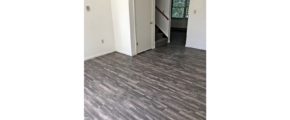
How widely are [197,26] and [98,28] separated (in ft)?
8.95

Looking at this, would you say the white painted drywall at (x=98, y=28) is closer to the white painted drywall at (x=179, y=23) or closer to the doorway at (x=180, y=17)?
the doorway at (x=180, y=17)

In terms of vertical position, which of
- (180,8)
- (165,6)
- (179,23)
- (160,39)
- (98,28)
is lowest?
(160,39)

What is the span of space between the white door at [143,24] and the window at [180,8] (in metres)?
3.33

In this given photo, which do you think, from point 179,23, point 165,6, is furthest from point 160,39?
point 179,23

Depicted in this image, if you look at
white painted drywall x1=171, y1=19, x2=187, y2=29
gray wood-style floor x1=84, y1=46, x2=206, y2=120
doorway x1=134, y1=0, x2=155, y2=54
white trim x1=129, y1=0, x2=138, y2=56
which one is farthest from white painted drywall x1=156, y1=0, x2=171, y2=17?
white painted drywall x1=171, y1=19, x2=187, y2=29

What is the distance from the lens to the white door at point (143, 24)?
635 centimetres

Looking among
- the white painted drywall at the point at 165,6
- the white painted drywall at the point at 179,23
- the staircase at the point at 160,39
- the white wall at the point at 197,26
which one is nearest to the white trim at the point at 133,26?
the staircase at the point at 160,39

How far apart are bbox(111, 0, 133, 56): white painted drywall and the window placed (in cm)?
408

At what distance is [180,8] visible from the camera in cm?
992

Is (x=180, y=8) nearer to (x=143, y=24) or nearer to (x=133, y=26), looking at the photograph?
(x=143, y=24)

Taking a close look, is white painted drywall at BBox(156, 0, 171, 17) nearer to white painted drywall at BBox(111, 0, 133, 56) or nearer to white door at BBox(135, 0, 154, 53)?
white door at BBox(135, 0, 154, 53)
